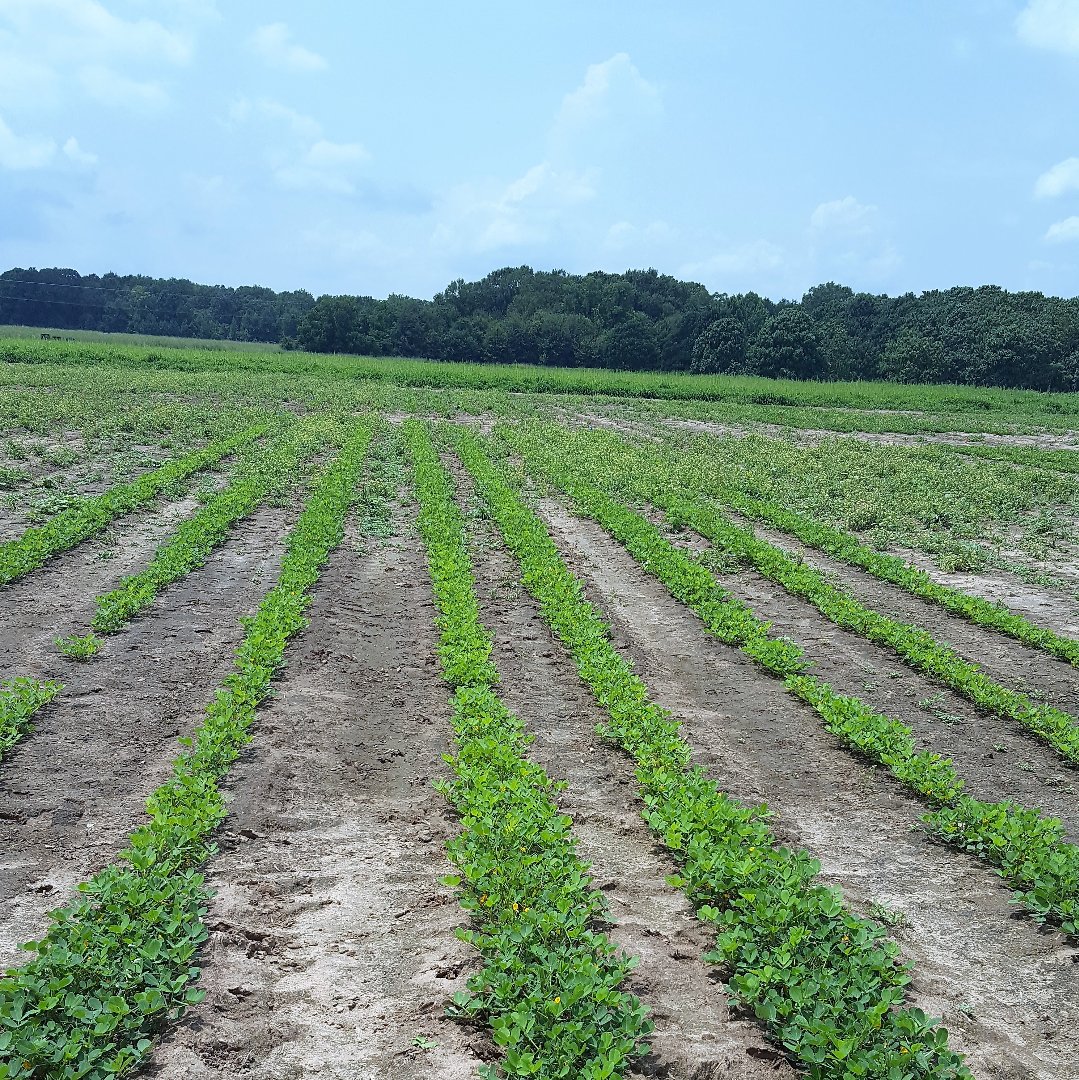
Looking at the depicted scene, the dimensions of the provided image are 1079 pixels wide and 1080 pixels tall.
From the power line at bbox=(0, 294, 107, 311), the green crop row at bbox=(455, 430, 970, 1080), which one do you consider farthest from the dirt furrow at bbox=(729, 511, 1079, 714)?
the power line at bbox=(0, 294, 107, 311)

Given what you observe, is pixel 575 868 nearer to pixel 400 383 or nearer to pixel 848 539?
pixel 848 539

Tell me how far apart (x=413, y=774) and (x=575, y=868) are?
219 centimetres

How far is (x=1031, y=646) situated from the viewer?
416 inches

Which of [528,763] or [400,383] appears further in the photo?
[400,383]

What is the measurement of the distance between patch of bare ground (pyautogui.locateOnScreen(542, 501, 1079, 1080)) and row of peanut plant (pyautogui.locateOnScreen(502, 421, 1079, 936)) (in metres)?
0.15

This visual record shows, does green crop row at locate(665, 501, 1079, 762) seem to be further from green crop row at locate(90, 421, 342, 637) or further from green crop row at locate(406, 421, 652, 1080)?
green crop row at locate(90, 421, 342, 637)

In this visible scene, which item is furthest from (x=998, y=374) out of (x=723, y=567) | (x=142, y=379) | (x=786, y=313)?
(x=723, y=567)

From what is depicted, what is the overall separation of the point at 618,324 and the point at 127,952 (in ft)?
295

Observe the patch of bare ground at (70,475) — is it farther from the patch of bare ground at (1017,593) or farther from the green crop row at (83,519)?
the patch of bare ground at (1017,593)

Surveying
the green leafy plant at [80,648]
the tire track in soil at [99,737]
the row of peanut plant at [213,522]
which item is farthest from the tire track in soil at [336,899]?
the row of peanut plant at [213,522]

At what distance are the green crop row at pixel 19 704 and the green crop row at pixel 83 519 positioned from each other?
4.04 metres

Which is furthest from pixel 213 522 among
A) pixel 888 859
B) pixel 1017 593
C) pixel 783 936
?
pixel 1017 593

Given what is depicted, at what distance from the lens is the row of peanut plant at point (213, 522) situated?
9945mm

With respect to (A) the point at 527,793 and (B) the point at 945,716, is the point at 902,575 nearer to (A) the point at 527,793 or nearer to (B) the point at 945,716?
(B) the point at 945,716
